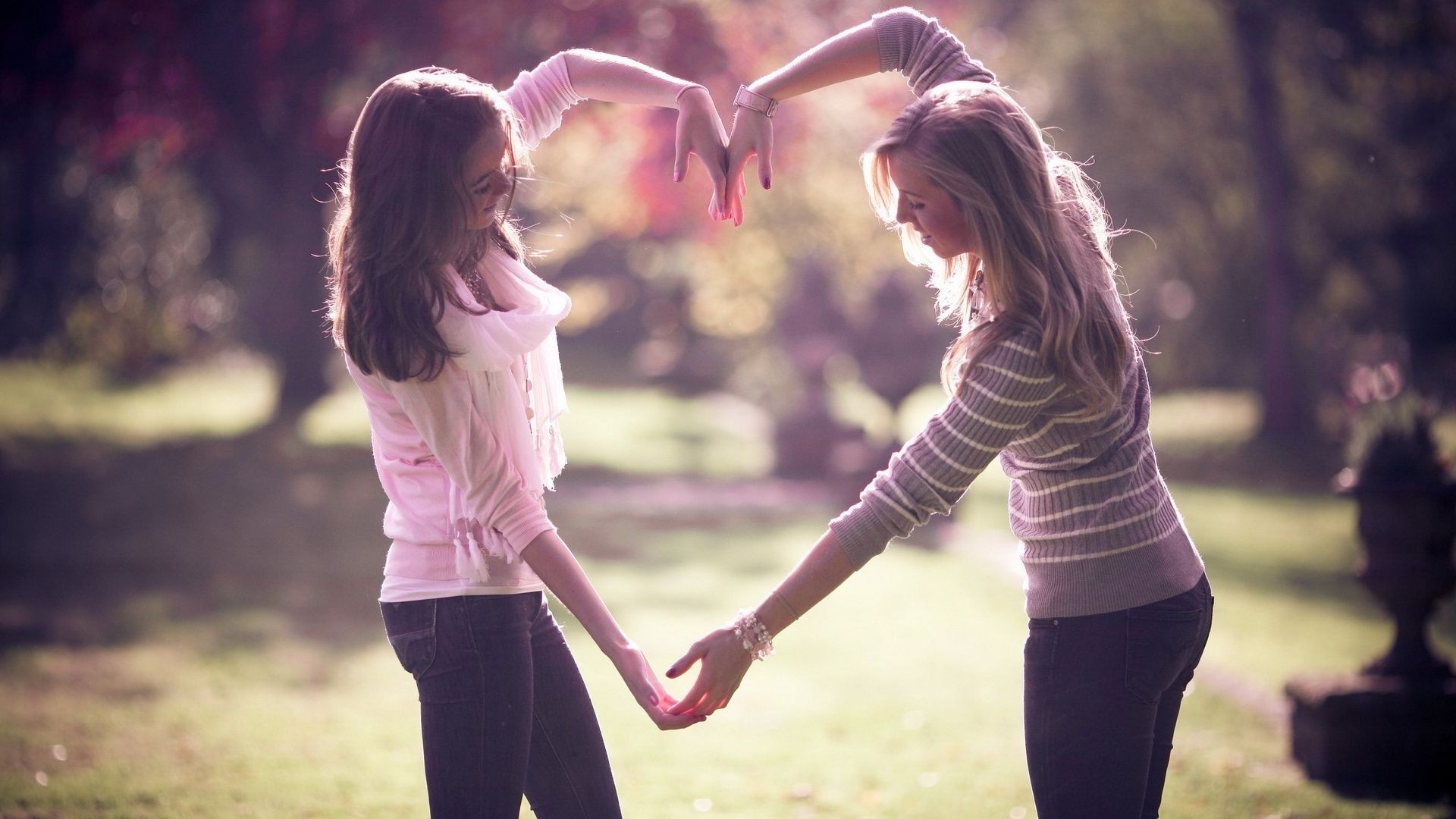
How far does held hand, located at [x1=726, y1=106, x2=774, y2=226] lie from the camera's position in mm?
3037

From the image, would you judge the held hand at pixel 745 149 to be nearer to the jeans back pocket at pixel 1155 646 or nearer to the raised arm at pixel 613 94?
the raised arm at pixel 613 94

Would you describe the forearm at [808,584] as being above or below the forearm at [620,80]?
below

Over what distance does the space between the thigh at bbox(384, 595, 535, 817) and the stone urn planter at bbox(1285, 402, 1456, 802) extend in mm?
4130

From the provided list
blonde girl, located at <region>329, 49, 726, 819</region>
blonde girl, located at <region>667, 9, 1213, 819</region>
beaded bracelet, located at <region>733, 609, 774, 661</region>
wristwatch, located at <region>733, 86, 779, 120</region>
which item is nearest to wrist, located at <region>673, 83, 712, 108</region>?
wristwatch, located at <region>733, 86, 779, 120</region>

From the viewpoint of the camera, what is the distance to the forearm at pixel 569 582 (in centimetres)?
238

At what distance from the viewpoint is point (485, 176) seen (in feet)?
7.86

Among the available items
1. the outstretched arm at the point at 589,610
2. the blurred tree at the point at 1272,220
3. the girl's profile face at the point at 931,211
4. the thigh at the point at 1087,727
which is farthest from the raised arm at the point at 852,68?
the blurred tree at the point at 1272,220

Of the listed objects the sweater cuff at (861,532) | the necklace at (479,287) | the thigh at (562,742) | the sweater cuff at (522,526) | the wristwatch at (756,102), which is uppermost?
the wristwatch at (756,102)

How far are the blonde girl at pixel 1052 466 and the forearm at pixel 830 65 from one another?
0.54 meters

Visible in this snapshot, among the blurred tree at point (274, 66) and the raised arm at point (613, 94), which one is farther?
the blurred tree at point (274, 66)

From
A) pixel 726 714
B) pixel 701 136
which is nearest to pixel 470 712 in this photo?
pixel 701 136

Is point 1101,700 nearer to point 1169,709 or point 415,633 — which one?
point 1169,709

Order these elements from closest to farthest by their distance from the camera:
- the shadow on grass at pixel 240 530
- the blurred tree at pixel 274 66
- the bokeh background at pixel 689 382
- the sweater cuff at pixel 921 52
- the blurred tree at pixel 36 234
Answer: the sweater cuff at pixel 921 52 < the bokeh background at pixel 689 382 < the shadow on grass at pixel 240 530 < the blurred tree at pixel 274 66 < the blurred tree at pixel 36 234

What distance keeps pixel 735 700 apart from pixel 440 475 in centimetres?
460
